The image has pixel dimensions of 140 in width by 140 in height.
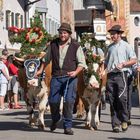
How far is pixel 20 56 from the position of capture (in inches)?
563

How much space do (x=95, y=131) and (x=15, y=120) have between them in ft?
10.1

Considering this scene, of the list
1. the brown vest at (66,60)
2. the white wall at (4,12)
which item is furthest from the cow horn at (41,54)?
the white wall at (4,12)

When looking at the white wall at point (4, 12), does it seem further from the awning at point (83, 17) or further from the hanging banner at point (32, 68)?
the hanging banner at point (32, 68)

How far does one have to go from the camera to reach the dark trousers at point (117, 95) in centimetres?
1284

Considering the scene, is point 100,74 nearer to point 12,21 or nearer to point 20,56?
point 20,56

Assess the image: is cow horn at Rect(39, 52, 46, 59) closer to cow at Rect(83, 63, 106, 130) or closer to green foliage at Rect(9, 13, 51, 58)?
green foliage at Rect(9, 13, 51, 58)

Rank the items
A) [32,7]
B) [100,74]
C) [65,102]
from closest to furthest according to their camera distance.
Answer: [65,102] → [100,74] → [32,7]

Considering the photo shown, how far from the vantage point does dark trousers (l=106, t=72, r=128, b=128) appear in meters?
12.8

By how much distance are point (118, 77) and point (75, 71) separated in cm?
100

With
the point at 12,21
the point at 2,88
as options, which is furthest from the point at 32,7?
the point at 2,88

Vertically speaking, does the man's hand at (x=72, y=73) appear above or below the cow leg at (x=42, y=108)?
above

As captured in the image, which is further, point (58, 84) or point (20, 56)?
point (20, 56)

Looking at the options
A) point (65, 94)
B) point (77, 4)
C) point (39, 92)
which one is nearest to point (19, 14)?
point (77, 4)

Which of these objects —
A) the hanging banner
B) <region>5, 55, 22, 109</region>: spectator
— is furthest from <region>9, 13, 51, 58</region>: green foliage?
<region>5, 55, 22, 109</region>: spectator
